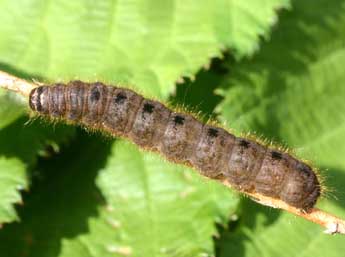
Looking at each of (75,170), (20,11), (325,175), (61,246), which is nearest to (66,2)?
(20,11)

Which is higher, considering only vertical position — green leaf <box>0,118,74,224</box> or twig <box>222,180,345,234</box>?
twig <box>222,180,345,234</box>

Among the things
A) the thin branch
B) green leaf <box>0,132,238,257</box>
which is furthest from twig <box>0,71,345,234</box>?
green leaf <box>0,132,238,257</box>

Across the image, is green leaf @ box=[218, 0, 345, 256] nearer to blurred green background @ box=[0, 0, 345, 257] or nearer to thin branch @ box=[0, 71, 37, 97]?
blurred green background @ box=[0, 0, 345, 257]

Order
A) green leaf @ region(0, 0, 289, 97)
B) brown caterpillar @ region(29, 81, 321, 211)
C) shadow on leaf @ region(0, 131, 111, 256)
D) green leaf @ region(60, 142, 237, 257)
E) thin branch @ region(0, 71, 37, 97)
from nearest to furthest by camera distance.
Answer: thin branch @ region(0, 71, 37, 97), brown caterpillar @ region(29, 81, 321, 211), green leaf @ region(0, 0, 289, 97), green leaf @ region(60, 142, 237, 257), shadow on leaf @ region(0, 131, 111, 256)

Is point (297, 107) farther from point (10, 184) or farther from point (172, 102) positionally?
point (10, 184)

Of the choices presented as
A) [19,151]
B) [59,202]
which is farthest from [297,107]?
[19,151]
